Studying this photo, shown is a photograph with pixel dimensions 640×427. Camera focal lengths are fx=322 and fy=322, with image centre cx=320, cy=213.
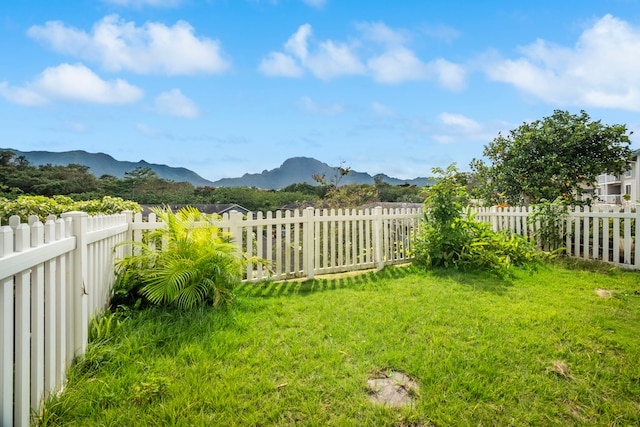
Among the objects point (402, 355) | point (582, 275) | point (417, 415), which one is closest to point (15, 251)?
point (417, 415)

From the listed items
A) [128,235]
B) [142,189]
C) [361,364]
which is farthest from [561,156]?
[142,189]

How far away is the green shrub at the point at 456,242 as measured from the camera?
5.67 meters

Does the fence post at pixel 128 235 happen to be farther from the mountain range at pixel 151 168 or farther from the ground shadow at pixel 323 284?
the mountain range at pixel 151 168

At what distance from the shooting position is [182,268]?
3.49 m

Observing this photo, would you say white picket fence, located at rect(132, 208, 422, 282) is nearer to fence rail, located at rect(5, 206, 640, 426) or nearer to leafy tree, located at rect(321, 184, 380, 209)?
fence rail, located at rect(5, 206, 640, 426)

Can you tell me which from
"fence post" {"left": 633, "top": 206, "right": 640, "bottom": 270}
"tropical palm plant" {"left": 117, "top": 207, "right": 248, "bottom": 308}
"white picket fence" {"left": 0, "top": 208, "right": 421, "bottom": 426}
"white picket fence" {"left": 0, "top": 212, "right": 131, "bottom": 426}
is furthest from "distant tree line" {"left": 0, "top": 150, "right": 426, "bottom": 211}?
"white picket fence" {"left": 0, "top": 212, "right": 131, "bottom": 426}

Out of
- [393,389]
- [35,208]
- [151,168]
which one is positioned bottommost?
[393,389]

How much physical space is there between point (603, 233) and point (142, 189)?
2878cm

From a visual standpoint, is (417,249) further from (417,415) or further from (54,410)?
(54,410)

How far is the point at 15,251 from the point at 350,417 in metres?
2.01

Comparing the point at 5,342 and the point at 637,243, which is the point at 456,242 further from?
the point at 5,342

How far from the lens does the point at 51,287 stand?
1995 mm

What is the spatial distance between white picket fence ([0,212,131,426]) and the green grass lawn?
196 millimetres

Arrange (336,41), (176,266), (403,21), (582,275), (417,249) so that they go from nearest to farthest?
(176,266), (582,275), (417,249), (403,21), (336,41)
